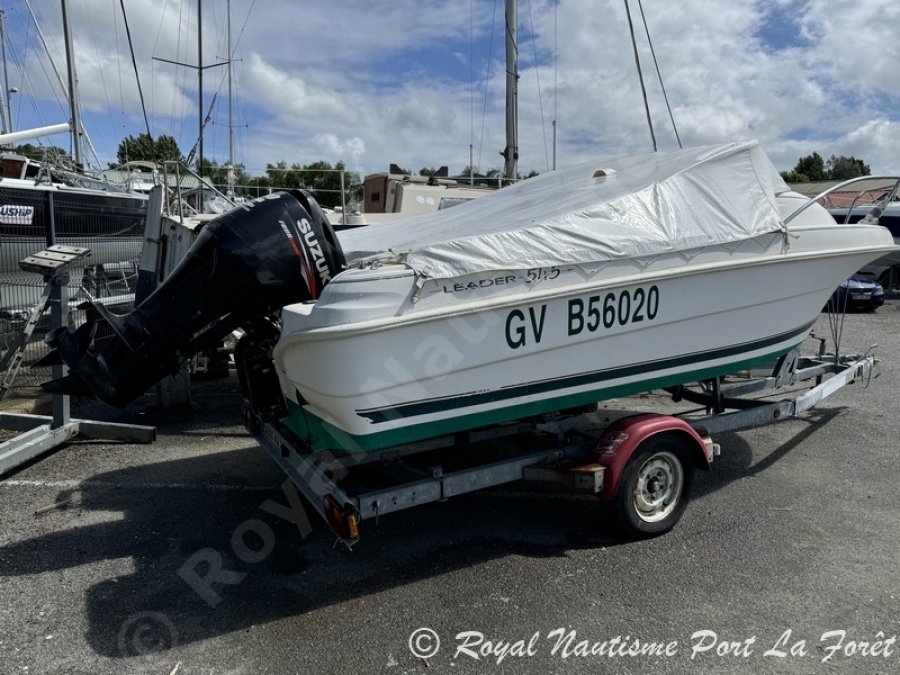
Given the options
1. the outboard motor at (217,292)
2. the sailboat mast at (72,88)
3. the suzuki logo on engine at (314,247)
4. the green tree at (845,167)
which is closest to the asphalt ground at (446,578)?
the outboard motor at (217,292)

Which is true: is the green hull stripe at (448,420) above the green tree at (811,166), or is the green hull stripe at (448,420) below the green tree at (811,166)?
below

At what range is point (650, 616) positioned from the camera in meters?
3.32

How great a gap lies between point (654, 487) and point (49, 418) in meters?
4.94

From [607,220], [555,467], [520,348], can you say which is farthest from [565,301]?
[555,467]

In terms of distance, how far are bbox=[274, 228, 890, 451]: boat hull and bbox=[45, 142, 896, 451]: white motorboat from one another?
0.01m

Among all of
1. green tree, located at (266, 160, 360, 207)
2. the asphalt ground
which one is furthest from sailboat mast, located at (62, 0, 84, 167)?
the asphalt ground

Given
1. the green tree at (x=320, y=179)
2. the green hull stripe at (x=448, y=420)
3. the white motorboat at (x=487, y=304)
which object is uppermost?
the green tree at (x=320, y=179)

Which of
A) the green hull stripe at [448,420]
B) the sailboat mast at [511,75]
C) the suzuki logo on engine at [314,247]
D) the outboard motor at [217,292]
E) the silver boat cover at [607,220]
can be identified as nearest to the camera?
the green hull stripe at [448,420]

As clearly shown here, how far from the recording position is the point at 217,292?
12.1 ft

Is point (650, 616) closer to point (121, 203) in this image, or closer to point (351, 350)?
point (351, 350)

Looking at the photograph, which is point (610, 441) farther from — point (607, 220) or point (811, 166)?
point (811, 166)

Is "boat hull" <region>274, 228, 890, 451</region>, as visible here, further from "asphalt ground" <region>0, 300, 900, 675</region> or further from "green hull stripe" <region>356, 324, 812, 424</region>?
"asphalt ground" <region>0, 300, 900, 675</region>

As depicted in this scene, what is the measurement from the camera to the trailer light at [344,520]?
324 centimetres

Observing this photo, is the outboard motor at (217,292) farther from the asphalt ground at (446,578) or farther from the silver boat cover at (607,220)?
the asphalt ground at (446,578)
